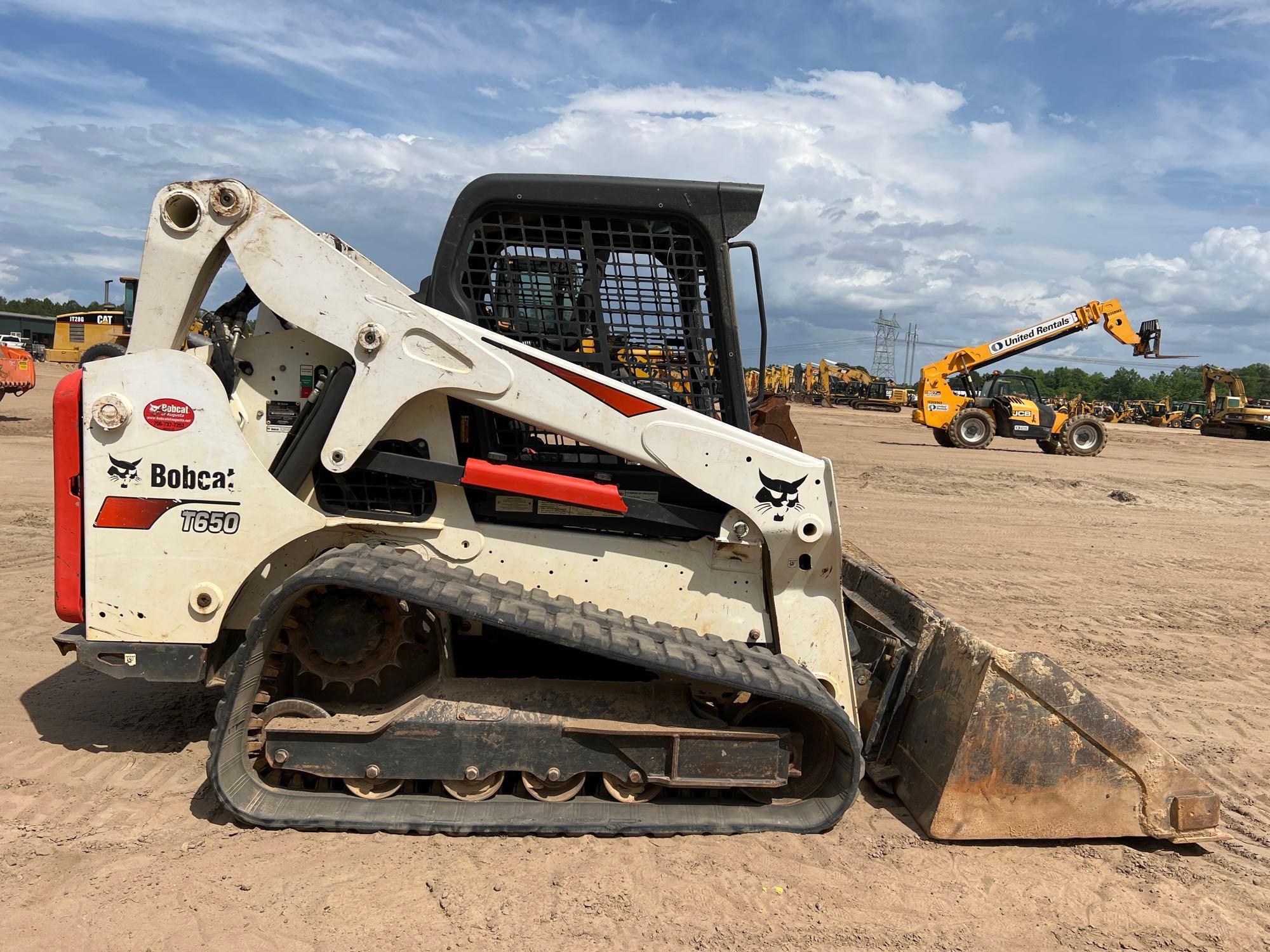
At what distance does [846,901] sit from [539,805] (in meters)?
1.10

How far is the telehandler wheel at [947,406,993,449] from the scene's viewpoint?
70.7 feet

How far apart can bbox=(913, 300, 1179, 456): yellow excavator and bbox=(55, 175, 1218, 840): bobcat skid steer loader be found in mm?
19260

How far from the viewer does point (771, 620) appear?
3625 millimetres

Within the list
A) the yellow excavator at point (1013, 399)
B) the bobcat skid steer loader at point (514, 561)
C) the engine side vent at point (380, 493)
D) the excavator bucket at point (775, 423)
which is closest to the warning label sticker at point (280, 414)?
the bobcat skid steer loader at point (514, 561)

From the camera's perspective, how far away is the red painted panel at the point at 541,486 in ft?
11.2

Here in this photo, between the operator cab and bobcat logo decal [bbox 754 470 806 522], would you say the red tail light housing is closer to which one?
bobcat logo decal [bbox 754 470 806 522]

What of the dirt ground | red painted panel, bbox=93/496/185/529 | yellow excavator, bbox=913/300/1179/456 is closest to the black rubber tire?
red painted panel, bbox=93/496/185/529

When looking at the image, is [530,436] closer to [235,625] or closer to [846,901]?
[235,625]

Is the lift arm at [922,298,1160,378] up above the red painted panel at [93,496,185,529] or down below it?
above

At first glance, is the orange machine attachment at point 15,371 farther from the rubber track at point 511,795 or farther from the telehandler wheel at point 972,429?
the telehandler wheel at point 972,429

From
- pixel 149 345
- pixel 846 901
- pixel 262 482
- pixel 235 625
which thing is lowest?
pixel 846 901

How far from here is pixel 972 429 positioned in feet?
70.9

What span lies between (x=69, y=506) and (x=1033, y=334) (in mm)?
22392

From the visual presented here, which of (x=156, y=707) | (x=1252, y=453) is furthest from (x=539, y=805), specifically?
(x=1252, y=453)
